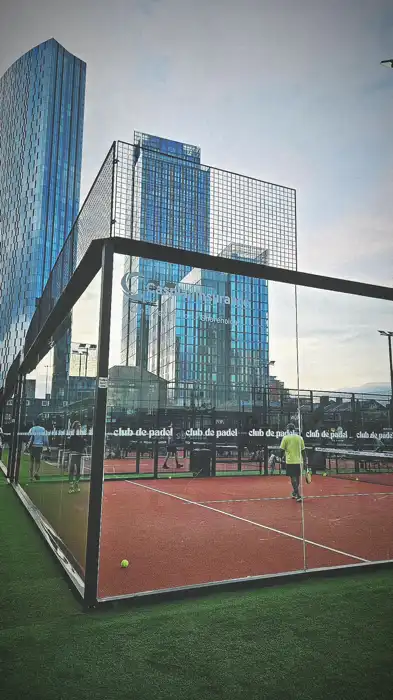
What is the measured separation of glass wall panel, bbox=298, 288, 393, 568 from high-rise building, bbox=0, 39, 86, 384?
82764 mm

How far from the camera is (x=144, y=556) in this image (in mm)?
5047

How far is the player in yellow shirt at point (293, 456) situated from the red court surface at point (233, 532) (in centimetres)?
37

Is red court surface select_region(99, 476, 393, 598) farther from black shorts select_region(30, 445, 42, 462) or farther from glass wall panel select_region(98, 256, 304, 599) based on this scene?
black shorts select_region(30, 445, 42, 462)

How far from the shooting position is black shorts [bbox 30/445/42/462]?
8584 millimetres

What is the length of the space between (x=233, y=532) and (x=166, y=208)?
4399 mm

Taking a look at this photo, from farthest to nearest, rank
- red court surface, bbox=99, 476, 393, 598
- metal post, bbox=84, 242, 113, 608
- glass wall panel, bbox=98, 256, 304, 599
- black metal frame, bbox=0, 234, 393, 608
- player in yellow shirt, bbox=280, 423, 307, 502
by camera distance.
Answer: player in yellow shirt, bbox=280, 423, 307, 502 → glass wall panel, bbox=98, 256, 304, 599 → red court surface, bbox=99, 476, 393, 598 → black metal frame, bbox=0, 234, 393, 608 → metal post, bbox=84, 242, 113, 608

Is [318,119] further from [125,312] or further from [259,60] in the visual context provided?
[125,312]

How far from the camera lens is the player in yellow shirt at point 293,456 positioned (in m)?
8.86

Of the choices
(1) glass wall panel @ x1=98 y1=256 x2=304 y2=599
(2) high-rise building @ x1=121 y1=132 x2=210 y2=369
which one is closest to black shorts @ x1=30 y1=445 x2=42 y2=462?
(1) glass wall panel @ x1=98 y1=256 x2=304 y2=599

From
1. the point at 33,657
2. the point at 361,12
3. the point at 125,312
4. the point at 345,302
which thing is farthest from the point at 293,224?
the point at 33,657

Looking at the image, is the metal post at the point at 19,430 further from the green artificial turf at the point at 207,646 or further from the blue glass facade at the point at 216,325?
the green artificial turf at the point at 207,646

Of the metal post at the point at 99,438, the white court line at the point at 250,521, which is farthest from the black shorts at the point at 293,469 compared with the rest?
the metal post at the point at 99,438

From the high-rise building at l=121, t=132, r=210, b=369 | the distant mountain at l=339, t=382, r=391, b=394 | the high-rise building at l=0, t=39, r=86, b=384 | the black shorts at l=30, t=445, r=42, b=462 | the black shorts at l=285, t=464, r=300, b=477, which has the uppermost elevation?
the high-rise building at l=0, t=39, r=86, b=384

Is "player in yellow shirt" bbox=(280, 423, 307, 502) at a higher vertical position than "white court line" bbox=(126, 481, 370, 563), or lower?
higher
